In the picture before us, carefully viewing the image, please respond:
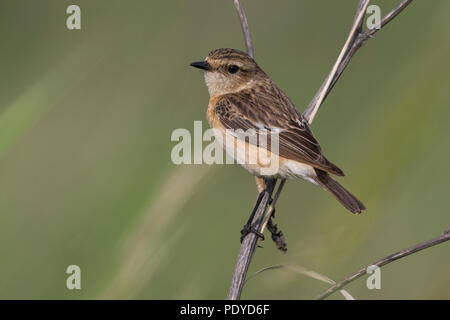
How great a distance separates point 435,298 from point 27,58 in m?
3.31

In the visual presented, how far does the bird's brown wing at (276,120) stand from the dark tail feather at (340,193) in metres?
0.11

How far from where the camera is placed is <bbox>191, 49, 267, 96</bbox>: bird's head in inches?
154

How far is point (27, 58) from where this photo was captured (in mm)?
4500

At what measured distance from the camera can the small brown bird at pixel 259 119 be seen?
3371 millimetres

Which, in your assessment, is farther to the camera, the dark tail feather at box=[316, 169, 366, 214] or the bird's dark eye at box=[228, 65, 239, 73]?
the bird's dark eye at box=[228, 65, 239, 73]

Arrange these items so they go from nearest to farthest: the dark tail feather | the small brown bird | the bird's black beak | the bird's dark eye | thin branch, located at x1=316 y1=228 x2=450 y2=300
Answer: thin branch, located at x1=316 y1=228 x2=450 y2=300 → the dark tail feather → the small brown bird → the bird's black beak → the bird's dark eye

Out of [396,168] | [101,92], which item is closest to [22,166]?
[101,92]

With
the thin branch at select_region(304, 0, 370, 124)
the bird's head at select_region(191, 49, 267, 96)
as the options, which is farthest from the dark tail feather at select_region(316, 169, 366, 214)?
the bird's head at select_region(191, 49, 267, 96)

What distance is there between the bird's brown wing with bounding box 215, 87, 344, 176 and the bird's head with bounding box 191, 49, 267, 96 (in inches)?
4.1

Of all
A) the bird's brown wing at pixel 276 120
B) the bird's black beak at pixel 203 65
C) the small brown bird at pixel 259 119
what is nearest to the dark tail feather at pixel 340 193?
the small brown bird at pixel 259 119

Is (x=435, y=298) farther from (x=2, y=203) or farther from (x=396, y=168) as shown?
(x=2, y=203)

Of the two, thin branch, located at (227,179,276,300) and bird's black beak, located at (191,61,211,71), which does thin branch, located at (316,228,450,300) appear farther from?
bird's black beak, located at (191,61,211,71)

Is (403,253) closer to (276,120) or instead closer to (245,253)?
(245,253)

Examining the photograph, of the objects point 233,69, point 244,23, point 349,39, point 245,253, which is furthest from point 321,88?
point 233,69
